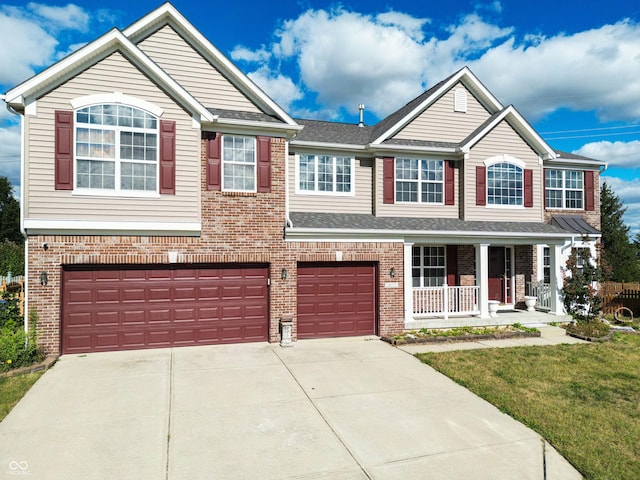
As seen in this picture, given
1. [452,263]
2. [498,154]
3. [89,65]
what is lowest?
[452,263]

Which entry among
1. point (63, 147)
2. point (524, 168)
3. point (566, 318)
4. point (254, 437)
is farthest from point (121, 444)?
point (524, 168)

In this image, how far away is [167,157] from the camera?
1048 cm

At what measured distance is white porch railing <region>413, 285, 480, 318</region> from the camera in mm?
13609

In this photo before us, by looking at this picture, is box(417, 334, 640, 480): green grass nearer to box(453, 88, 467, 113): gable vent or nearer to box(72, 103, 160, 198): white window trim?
box(72, 103, 160, 198): white window trim

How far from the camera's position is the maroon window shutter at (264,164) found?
1143cm

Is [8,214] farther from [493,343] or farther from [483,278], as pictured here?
[493,343]

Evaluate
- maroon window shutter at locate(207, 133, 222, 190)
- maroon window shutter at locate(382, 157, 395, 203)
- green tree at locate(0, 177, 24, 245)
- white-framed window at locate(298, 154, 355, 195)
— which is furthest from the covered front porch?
green tree at locate(0, 177, 24, 245)

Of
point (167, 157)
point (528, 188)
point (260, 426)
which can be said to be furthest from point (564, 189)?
point (260, 426)

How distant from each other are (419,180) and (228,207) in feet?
24.5

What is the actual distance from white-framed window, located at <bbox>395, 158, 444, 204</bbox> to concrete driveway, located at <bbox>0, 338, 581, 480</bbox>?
742 centimetres

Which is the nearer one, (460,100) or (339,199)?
(339,199)

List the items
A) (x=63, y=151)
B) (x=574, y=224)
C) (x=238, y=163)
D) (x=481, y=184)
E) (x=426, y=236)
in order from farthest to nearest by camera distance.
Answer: (x=574, y=224)
(x=481, y=184)
(x=426, y=236)
(x=238, y=163)
(x=63, y=151)

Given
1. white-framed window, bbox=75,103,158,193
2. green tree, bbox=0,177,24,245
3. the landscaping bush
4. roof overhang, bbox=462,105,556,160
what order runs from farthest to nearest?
green tree, bbox=0,177,24,245 → roof overhang, bbox=462,105,556,160 → white-framed window, bbox=75,103,158,193 → the landscaping bush

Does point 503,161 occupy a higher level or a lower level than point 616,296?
higher
